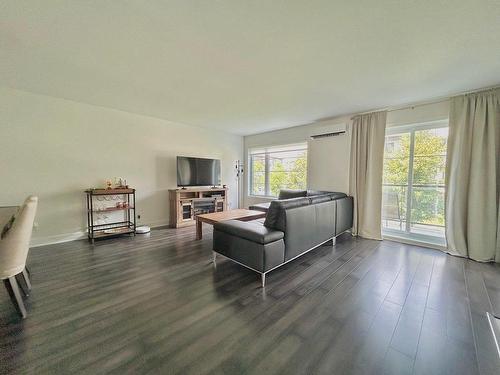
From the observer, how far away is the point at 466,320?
5.36ft

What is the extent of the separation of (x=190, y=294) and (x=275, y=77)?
8.54ft

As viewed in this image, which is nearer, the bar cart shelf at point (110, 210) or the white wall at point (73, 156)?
the white wall at point (73, 156)

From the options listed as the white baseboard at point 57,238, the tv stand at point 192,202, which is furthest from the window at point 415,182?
the white baseboard at point 57,238

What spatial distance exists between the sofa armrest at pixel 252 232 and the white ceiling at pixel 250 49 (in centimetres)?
181

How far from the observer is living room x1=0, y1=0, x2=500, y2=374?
1431 mm

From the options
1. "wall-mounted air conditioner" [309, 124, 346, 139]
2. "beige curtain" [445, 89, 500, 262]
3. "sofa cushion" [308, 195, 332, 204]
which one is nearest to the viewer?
"beige curtain" [445, 89, 500, 262]

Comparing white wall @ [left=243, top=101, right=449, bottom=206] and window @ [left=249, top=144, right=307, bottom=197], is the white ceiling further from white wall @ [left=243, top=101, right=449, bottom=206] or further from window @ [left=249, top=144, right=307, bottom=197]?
window @ [left=249, top=144, right=307, bottom=197]

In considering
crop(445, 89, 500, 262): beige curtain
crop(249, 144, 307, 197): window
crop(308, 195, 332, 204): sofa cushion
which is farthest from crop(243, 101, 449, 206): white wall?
crop(308, 195, 332, 204): sofa cushion

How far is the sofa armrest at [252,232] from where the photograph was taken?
215 centimetres

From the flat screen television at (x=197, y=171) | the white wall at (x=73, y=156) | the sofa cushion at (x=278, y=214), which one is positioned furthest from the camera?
the flat screen television at (x=197, y=171)

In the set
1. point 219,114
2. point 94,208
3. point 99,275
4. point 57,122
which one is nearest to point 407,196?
point 219,114

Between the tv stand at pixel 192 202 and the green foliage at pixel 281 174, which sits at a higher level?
the green foliage at pixel 281 174

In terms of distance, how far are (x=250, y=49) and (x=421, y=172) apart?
3422 mm

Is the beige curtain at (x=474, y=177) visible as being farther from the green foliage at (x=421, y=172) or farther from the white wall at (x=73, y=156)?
the white wall at (x=73, y=156)
